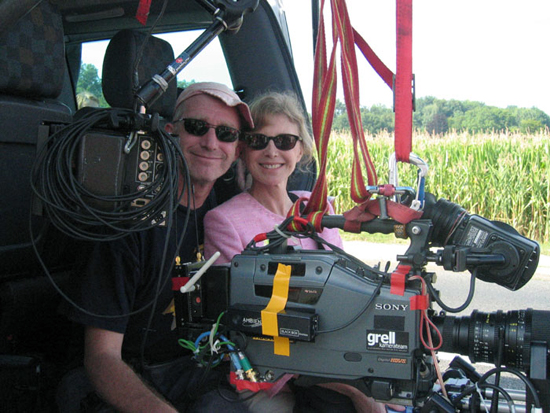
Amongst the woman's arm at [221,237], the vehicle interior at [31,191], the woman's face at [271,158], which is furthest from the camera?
the woman's face at [271,158]

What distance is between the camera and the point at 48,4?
201 centimetres

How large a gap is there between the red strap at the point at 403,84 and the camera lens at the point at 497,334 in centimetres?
45

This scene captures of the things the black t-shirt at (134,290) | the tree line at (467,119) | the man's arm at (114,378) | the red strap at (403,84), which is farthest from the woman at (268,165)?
the tree line at (467,119)

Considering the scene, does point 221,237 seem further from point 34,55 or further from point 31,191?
point 34,55

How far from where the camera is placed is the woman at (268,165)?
2.15 meters

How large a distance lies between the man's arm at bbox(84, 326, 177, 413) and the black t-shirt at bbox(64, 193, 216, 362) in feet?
0.15

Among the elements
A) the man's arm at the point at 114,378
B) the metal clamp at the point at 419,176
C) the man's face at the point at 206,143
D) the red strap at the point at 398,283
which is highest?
the man's face at the point at 206,143

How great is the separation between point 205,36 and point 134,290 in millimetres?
782

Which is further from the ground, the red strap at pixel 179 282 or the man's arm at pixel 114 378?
the red strap at pixel 179 282

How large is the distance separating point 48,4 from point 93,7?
1062 mm

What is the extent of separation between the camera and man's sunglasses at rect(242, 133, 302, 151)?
225 centimetres

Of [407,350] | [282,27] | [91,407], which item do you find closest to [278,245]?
[407,350]

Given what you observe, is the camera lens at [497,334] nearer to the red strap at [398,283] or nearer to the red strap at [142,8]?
the red strap at [398,283]

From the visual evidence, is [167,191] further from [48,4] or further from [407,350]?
[48,4]
